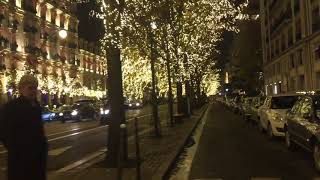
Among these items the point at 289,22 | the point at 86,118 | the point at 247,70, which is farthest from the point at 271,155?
the point at 247,70

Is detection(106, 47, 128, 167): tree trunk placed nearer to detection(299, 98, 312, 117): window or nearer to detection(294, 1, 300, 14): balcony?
detection(299, 98, 312, 117): window

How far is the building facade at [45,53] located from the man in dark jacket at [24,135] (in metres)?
47.0

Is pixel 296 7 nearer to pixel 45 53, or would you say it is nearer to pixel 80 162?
pixel 45 53

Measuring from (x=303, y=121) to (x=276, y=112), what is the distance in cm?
590

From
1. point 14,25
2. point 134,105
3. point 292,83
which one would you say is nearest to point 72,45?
point 134,105

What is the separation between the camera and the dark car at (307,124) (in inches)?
472

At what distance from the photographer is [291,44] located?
5712 cm

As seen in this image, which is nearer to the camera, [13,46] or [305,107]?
[305,107]

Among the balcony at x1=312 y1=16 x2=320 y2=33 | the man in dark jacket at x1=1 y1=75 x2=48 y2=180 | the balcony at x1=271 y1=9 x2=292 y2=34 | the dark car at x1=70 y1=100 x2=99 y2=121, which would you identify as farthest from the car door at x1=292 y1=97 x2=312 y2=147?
the balcony at x1=271 y1=9 x2=292 y2=34

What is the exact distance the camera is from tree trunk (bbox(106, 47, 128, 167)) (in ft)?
41.5

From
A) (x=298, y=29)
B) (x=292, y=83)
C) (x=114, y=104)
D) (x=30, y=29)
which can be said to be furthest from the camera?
(x=30, y=29)

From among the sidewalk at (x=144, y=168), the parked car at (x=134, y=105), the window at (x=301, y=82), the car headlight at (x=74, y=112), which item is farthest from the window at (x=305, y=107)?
the parked car at (x=134, y=105)

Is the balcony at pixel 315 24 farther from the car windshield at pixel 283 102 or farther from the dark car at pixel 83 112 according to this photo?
the car windshield at pixel 283 102

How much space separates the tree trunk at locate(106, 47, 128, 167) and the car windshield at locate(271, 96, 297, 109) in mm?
8976
